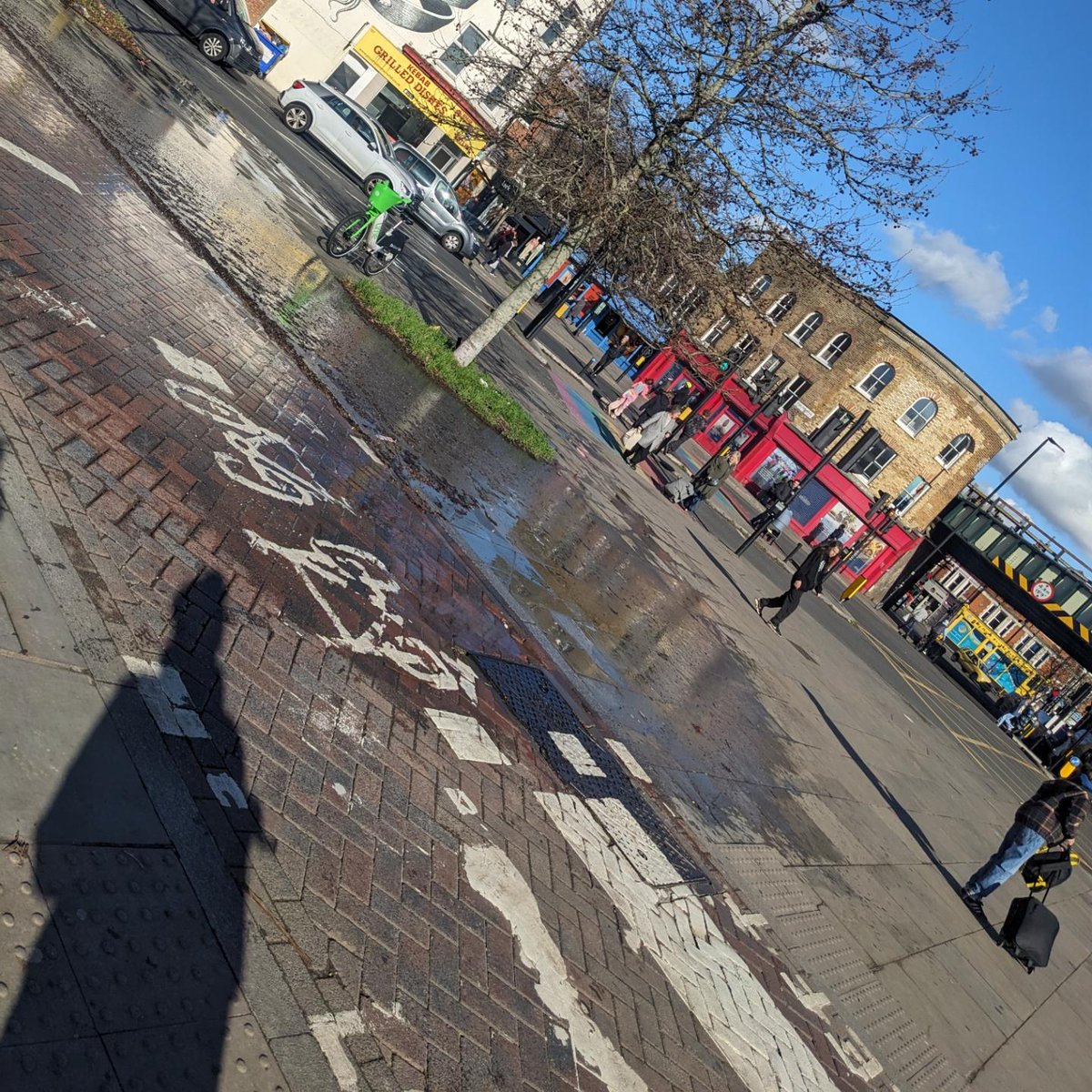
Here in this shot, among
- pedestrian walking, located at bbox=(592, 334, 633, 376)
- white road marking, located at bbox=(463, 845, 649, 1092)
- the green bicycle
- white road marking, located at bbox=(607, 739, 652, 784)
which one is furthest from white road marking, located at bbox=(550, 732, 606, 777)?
pedestrian walking, located at bbox=(592, 334, 633, 376)

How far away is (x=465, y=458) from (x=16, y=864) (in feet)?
28.1

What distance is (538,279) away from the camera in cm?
1341

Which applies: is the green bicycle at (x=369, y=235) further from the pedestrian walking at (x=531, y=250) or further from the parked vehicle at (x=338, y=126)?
the pedestrian walking at (x=531, y=250)

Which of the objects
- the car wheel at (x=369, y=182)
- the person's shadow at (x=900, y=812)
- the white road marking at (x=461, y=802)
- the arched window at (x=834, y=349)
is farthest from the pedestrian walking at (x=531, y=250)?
the white road marking at (x=461, y=802)

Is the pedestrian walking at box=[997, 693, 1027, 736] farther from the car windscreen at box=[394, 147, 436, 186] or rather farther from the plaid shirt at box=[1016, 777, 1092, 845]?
the car windscreen at box=[394, 147, 436, 186]

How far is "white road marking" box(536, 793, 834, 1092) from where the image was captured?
462cm

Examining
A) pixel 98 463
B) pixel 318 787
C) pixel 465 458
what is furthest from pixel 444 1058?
pixel 465 458

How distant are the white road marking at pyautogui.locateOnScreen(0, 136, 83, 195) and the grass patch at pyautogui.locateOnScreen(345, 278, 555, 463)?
5.20 m

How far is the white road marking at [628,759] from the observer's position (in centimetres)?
677

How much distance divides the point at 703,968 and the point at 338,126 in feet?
84.8

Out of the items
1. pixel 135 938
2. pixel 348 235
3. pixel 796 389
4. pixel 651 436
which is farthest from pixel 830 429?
pixel 135 938

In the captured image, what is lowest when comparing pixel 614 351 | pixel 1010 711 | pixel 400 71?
pixel 614 351

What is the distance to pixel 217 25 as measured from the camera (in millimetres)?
24219

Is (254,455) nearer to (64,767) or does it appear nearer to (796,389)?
(64,767)
